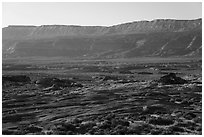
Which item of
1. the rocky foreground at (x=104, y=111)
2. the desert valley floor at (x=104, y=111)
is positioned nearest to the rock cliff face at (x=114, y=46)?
the rocky foreground at (x=104, y=111)

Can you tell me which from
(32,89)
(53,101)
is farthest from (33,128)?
(32,89)

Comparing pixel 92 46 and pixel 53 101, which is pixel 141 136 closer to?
pixel 53 101

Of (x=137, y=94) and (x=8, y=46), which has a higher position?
(x=8, y=46)

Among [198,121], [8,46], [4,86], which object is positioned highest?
[8,46]

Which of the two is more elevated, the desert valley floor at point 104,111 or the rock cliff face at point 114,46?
the rock cliff face at point 114,46

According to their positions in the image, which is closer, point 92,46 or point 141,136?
point 141,136

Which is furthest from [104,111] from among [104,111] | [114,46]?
[114,46]

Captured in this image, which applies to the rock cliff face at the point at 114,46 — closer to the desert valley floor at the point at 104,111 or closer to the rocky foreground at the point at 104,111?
the rocky foreground at the point at 104,111

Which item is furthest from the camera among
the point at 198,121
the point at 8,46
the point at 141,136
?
the point at 8,46

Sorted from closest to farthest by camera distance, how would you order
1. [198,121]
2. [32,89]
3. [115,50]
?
[198,121], [32,89], [115,50]
